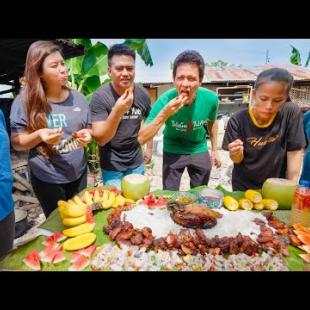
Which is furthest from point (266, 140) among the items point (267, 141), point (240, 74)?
point (240, 74)

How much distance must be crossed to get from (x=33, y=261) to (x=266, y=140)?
82.2 inches

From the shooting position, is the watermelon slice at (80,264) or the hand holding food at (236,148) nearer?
the watermelon slice at (80,264)

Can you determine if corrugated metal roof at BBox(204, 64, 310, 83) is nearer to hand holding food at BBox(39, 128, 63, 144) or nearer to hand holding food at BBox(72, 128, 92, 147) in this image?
hand holding food at BBox(72, 128, 92, 147)

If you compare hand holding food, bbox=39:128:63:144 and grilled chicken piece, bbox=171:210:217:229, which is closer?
grilled chicken piece, bbox=171:210:217:229

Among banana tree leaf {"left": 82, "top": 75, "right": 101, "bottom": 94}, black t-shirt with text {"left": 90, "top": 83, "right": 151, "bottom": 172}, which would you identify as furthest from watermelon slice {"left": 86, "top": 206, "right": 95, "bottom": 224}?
banana tree leaf {"left": 82, "top": 75, "right": 101, "bottom": 94}

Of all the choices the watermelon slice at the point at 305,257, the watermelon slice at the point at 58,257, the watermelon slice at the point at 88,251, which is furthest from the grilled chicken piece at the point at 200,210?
the watermelon slice at the point at 58,257

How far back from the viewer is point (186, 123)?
3.04m

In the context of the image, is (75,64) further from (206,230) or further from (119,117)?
(206,230)

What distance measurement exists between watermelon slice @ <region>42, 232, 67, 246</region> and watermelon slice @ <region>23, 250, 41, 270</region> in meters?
0.12

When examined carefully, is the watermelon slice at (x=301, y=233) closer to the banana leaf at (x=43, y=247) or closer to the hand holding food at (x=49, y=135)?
the banana leaf at (x=43, y=247)

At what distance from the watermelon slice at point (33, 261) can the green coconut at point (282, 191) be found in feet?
5.94

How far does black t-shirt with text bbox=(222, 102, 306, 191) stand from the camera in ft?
7.78

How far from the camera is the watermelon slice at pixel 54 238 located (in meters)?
1.73
